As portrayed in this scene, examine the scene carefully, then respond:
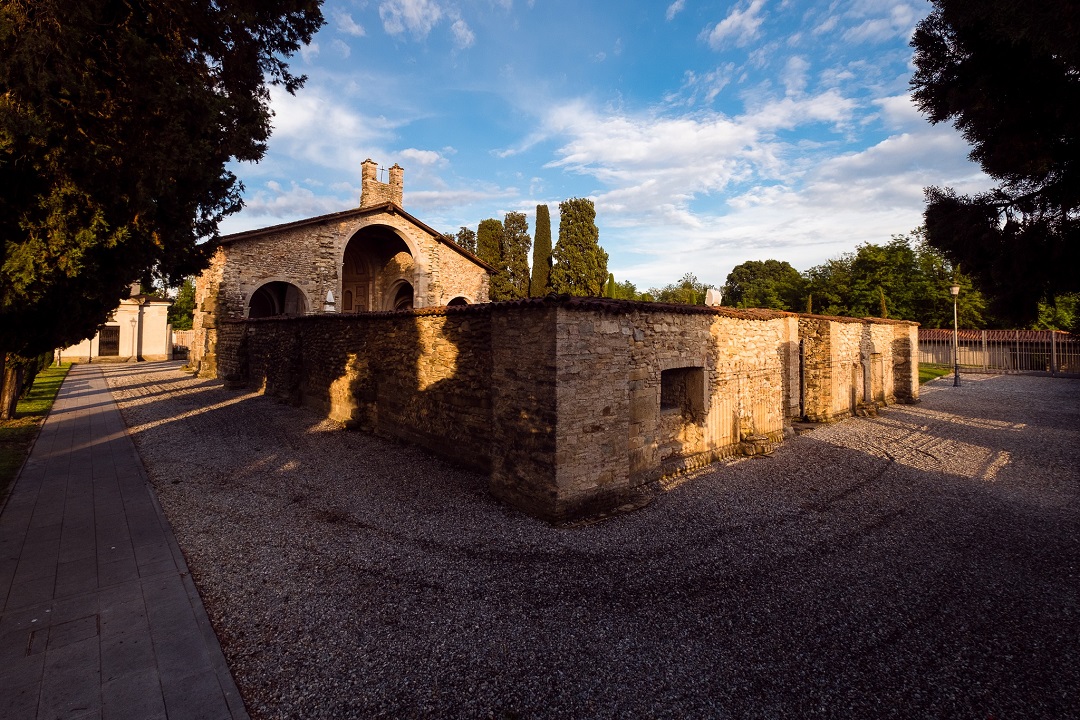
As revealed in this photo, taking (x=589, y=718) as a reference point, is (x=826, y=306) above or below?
above

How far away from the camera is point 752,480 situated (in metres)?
Result: 7.37

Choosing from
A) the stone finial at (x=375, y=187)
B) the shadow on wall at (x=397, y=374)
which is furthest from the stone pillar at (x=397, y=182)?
the shadow on wall at (x=397, y=374)

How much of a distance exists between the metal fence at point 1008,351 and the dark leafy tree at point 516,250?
2779 centimetres

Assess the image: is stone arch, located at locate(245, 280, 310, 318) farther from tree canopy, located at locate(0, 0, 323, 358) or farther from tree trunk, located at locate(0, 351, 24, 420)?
tree canopy, located at locate(0, 0, 323, 358)

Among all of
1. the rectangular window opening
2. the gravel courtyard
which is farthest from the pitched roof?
the rectangular window opening

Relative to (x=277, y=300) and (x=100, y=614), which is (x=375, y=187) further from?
(x=100, y=614)

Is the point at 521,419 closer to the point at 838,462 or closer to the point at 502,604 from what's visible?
the point at 502,604

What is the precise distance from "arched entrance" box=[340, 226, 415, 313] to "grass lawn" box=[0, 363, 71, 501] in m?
12.5

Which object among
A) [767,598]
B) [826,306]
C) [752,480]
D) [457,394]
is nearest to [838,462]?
[752,480]

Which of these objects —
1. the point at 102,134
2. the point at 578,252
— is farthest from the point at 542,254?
the point at 102,134

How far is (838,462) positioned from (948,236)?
4720 millimetres

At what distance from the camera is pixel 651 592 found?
13.5 feet

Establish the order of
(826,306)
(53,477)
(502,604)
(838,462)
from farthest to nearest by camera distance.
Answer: (826,306), (838,462), (53,477), (502,604)

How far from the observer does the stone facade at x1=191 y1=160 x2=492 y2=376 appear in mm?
18766
